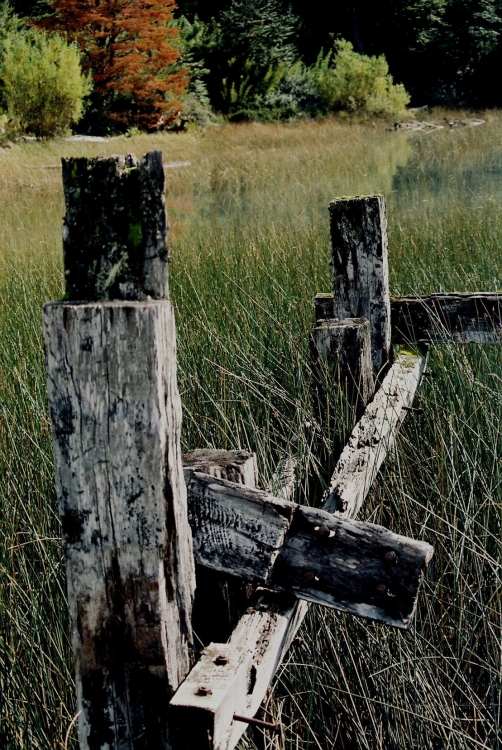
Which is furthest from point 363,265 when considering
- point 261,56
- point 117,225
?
point 261,56

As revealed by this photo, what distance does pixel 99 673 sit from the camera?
1.15 m

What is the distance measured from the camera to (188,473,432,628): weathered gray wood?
→ 1.29m

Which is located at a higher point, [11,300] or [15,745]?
[11,300]

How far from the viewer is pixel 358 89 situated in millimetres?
26734

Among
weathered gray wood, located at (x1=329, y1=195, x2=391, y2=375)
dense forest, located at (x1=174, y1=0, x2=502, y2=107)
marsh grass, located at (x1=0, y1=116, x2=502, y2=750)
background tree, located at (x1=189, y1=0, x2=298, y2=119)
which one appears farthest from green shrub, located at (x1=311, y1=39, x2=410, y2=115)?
weathered gray wood, located at (x1=329, y1=195, x2=391, y2=375)

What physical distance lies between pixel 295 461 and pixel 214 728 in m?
1.10

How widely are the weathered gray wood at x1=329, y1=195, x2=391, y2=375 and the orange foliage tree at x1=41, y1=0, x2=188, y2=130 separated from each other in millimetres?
20245

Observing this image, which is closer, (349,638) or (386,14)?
(349,638)

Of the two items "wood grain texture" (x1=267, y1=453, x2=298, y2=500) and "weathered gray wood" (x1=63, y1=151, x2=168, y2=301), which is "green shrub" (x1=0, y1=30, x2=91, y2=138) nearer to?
"wood grain texture" (x1=267, y1=453, x2=298, y2=500)

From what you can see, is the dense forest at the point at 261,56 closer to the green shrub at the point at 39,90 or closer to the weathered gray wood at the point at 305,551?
the green shrub at the point at 39,90

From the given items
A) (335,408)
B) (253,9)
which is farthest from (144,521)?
(253,9)

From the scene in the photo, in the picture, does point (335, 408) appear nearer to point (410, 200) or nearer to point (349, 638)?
point (349, 638)

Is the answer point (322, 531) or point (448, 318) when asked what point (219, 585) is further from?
point (448, 318)

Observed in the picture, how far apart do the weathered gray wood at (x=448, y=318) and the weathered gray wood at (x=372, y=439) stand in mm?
102
